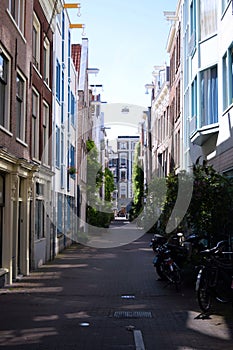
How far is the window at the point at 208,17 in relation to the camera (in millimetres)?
18812

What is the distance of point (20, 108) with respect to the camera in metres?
15.8

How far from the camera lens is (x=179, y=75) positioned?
106 feet

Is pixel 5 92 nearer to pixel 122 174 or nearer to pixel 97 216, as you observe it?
pixel 97 216

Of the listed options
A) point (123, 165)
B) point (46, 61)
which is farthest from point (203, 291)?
point (123, 165)

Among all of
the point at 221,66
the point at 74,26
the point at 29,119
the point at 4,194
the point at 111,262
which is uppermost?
the point at 74,26

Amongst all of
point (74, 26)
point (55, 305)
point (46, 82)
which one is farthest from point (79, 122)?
point (55, 305)

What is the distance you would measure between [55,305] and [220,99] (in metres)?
9.63

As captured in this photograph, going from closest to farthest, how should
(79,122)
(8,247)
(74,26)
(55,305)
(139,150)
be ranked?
(55,305), (8,247), (74,26), (79,122), (139,150)

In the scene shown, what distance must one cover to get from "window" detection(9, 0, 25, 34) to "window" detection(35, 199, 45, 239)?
6250 mm

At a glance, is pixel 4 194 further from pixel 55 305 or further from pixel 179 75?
pixel 179 75

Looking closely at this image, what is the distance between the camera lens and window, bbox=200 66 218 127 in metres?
19.0

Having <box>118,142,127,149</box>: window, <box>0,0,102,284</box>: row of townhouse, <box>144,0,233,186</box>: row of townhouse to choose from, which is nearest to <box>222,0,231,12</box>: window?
<box>144,0,233,186</box>: row of townhouse

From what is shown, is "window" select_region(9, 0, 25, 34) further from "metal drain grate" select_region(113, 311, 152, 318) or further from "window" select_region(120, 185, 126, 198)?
"window" select_region(120, 185, 126, 198)

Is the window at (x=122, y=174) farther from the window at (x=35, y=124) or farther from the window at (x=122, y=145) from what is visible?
the window at (x=35, y=124)
